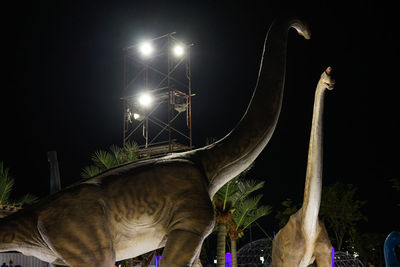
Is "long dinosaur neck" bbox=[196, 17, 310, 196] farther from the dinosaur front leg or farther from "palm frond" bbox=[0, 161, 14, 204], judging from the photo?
"palm frond" bbox=[0, 161, 14, 204]

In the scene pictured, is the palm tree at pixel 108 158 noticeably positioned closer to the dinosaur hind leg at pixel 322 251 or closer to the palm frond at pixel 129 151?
the palm frond at pixel 129 151

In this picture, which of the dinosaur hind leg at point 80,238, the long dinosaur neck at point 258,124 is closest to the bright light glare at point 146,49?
the long dinosaur neck at point 258,124

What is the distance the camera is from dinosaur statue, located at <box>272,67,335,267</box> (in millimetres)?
6508

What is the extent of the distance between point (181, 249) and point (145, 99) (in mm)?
17194

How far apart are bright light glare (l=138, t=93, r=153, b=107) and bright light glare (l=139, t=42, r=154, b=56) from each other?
6.12 ft

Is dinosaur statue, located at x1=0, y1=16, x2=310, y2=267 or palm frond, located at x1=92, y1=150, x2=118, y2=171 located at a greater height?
palm frond, located at x1=92, y1=150, x2=118, y2=171

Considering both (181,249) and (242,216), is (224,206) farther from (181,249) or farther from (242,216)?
(181,249)

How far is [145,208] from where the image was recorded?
340 centimetres

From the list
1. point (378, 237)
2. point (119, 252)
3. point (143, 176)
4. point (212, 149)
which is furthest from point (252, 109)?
point (378, 237)

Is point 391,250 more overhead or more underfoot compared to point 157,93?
more underfoot

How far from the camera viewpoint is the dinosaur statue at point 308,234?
6508mm

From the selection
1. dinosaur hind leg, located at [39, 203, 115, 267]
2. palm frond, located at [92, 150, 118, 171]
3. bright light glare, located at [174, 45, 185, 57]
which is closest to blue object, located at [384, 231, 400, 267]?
dinosaur hind leg, located at [39, 203, 115, 267]

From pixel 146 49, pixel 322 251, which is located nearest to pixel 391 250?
pixel 322 251

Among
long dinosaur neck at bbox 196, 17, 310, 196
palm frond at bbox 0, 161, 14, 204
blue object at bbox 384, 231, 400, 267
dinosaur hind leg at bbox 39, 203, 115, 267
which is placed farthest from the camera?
palm frond at bbox 0, 161, 14, 204
